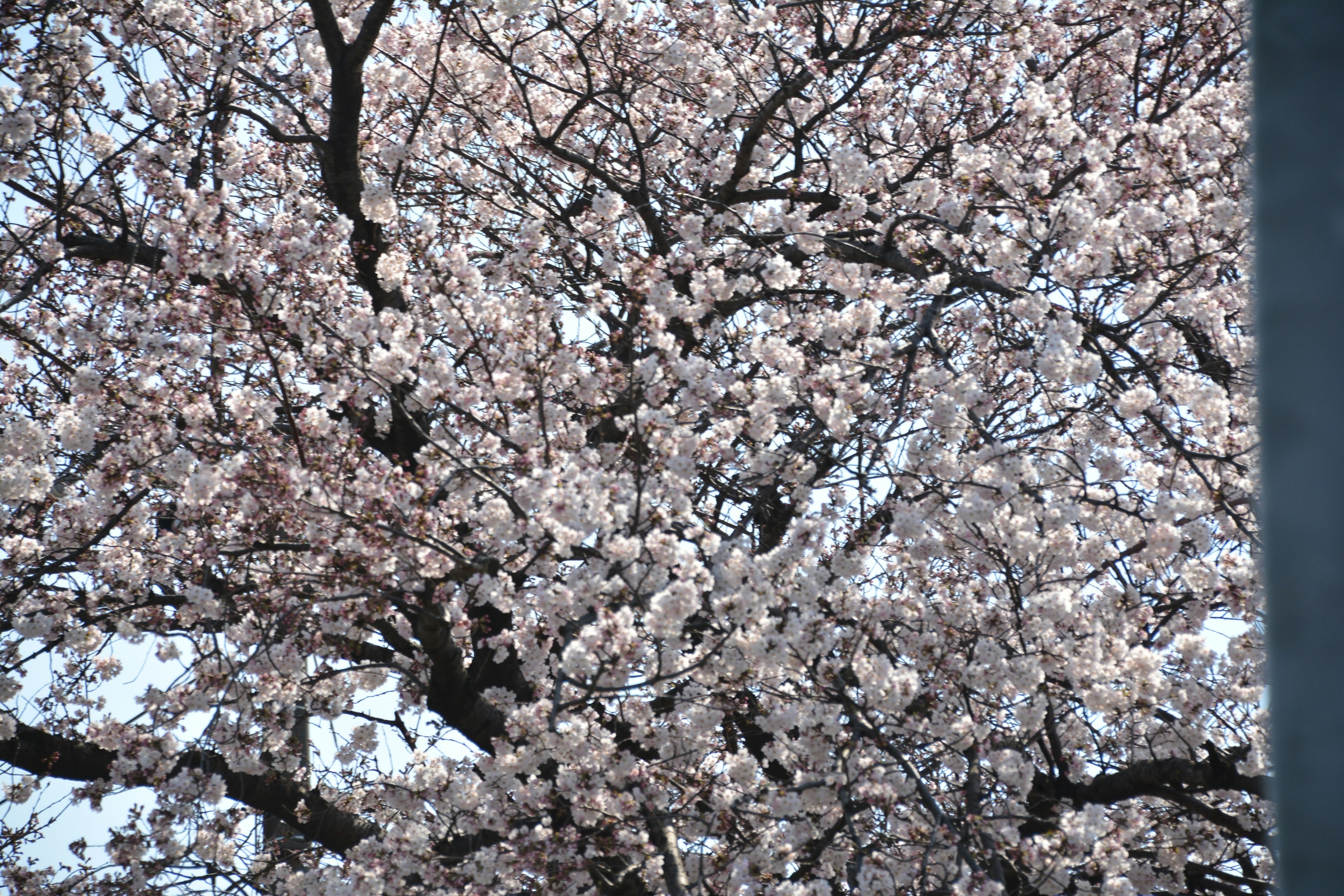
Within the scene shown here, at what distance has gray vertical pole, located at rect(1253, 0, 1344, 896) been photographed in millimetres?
782

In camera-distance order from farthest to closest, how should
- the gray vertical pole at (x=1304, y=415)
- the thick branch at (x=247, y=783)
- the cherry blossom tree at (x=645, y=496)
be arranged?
the thick branch at (x=247, y=783), the cherry blossom tree at (x=645, y=496), the gray vertical pole at (x=1304, y=415)

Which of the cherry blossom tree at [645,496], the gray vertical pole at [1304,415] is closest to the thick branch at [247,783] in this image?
the cherry blossom tree at [645,496]

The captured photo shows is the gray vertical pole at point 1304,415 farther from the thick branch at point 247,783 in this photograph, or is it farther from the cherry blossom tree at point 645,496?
the thick branch at point 247,783

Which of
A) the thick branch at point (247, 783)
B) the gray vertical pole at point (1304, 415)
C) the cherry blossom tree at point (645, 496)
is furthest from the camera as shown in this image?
the thick branch at point (247, 783)

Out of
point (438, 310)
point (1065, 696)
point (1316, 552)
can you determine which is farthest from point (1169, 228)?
point (1316, 552)

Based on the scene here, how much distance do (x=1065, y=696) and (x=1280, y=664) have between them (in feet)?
A: 18.3

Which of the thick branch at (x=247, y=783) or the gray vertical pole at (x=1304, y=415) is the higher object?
the thick branch at (x=247, y=783)

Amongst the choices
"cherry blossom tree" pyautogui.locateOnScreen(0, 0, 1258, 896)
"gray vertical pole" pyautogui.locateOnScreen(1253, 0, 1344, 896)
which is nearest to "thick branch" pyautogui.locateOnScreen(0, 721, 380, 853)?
"cherry blossom tree" pyautogui.locateOnScreen(0, 0, 1258, 896)

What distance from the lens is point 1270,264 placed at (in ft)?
2.82

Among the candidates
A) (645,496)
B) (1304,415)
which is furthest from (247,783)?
(1304,415)

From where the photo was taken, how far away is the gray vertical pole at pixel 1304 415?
78 centimetres

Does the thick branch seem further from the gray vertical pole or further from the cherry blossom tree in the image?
the gray vertical pole

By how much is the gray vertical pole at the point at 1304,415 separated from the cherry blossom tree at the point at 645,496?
3412 mm

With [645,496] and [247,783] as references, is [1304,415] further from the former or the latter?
[247,783]
